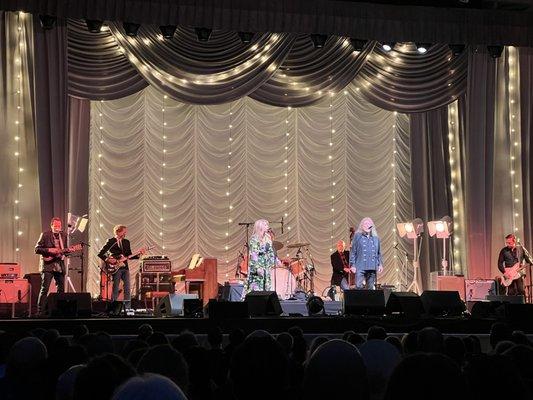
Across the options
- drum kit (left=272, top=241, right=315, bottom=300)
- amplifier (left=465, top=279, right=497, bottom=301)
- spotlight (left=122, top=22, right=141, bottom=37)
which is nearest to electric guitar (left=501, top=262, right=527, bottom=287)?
amplifier (left=465, top=279, right=497, bottom=301)

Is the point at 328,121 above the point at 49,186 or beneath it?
above

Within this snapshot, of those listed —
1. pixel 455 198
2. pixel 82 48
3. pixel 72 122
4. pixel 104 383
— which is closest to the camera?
pixel 104 383

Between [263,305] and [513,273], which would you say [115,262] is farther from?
Answer: [513,273]

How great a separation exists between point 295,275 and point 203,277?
5.74 ft

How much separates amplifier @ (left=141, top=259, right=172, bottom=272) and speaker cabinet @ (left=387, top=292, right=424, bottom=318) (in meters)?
5.52

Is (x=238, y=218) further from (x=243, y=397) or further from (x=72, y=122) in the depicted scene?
(x=243, y=397)

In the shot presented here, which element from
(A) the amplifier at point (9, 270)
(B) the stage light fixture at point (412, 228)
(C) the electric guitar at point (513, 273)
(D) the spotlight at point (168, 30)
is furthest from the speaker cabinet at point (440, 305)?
(D) the spotlight at point (168, 30)

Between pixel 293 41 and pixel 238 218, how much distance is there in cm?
396

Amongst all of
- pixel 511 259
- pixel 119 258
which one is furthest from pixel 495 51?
pixel 119 258

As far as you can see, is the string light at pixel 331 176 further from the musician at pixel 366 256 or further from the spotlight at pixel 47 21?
the spotlight at pixel 47 21

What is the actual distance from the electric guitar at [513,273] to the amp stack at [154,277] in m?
5.99

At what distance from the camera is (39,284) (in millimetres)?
13656

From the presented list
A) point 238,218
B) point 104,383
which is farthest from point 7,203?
point 104,383

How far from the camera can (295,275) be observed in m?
16.4
